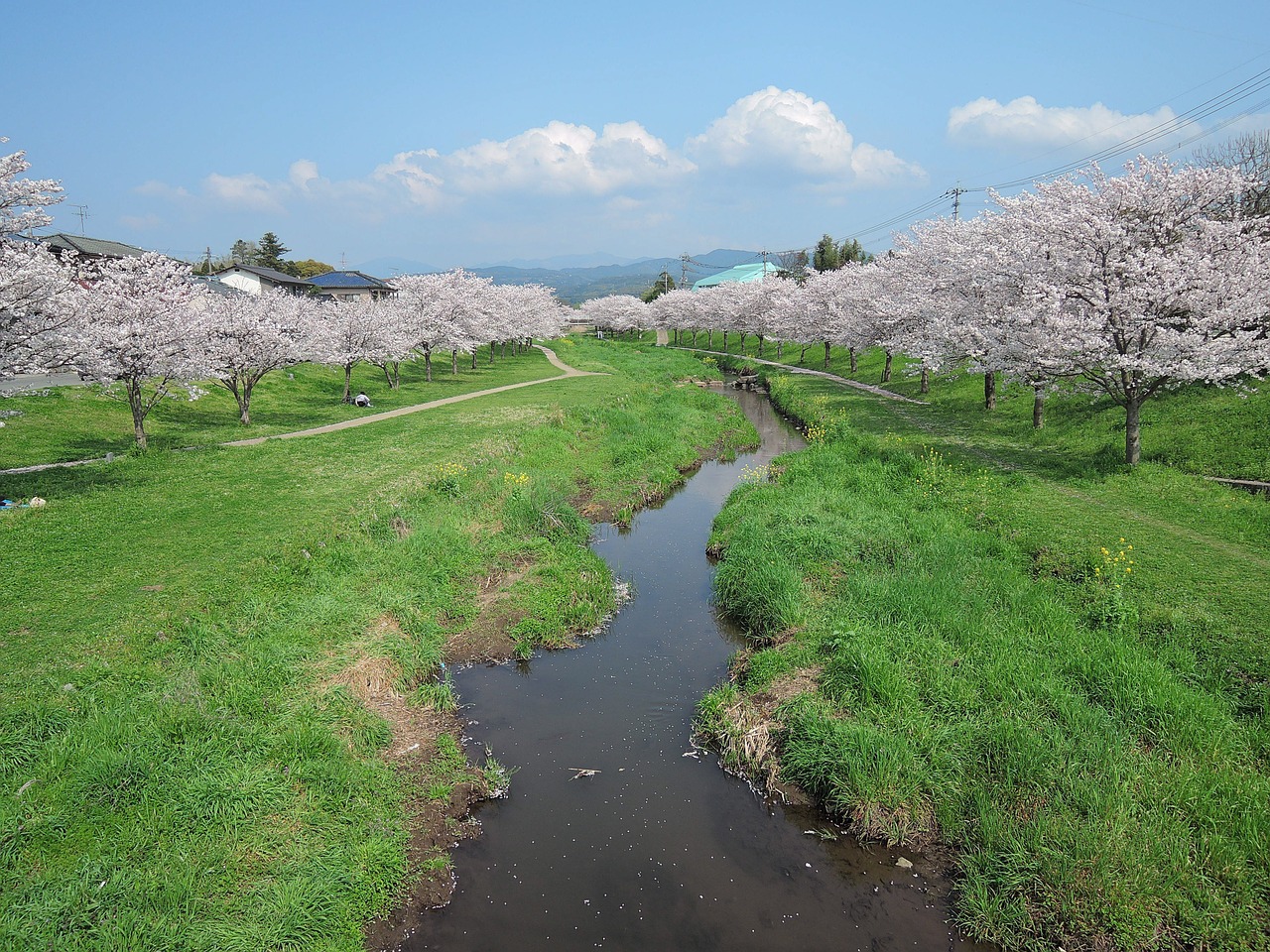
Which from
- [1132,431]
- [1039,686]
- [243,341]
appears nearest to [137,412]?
[243,341]

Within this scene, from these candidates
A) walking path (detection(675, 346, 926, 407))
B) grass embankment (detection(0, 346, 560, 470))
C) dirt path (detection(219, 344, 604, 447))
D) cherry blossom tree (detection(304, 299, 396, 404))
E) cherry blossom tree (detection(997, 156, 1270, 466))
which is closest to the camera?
cherry blossom tree (detection(997, 156, 1270, 466))

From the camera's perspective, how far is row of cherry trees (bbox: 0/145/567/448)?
15789mm

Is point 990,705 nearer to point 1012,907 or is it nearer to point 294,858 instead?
point 1012,907

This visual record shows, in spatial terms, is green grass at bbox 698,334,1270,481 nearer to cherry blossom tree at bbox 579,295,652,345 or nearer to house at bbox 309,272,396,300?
house at bbox 309,272,396,300

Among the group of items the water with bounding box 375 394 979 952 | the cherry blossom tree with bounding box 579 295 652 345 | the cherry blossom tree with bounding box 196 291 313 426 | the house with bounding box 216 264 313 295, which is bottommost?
the water with bounding box 375 394 979 952

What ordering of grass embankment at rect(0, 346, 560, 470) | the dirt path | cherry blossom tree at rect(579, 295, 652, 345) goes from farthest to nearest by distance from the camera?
cherry blossom tree at rect(579, 295, 652, 345)
the dirt path
grass embankment at rect(0, 346, 560, 470)

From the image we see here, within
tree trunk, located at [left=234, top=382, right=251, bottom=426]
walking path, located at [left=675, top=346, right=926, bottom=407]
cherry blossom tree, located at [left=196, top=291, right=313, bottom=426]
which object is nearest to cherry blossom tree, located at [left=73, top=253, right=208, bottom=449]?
cherry blossom tree, located at [left=196, top=291, right=313, bottom=426]

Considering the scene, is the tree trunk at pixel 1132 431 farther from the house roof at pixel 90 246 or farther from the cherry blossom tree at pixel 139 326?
the house roof at pixel 90 246

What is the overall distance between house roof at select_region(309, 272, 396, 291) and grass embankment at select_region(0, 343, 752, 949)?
7069 centimetres

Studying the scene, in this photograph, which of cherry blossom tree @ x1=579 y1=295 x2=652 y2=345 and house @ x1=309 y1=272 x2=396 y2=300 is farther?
cherry blossom tree @ x1=579 y1=295 x2=652 y2=345

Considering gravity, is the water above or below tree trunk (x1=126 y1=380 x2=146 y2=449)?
below

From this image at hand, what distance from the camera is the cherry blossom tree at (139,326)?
2112 cm

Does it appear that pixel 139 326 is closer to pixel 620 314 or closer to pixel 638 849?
pixel 638 849

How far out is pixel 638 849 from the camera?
9.80 m
